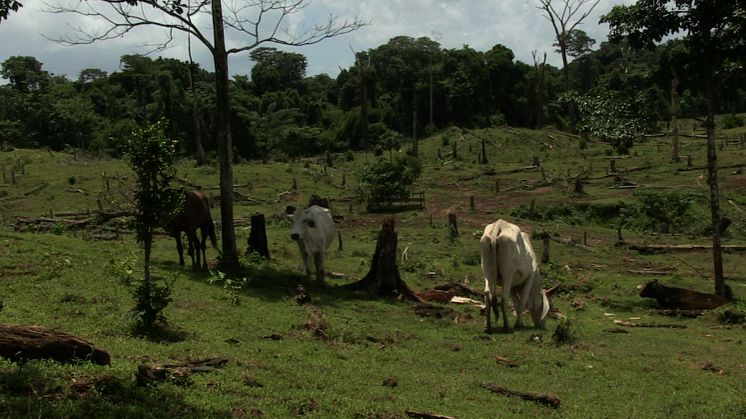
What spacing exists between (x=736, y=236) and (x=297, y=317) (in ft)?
70.0

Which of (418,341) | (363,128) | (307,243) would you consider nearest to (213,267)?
(307,243)

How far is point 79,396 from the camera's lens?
6.27 meters

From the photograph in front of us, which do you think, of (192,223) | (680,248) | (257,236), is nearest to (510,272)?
(192,223)

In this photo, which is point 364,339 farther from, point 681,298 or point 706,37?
point 706,37

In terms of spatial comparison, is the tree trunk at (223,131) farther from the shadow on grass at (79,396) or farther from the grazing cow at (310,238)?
the shadow on grass at (79,396)

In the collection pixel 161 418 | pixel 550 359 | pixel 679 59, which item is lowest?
pixel 550 359

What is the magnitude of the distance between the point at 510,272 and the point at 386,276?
10.9ft

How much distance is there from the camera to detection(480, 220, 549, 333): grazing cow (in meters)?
13.0

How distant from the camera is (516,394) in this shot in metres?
8.24

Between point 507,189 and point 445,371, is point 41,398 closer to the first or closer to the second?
point 445,371

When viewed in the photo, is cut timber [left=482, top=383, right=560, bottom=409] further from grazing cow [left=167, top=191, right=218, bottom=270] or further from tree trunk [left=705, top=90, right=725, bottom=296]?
tree trunk [left=705, top=90, right=725, bottom=296]

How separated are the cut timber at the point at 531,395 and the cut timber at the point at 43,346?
4.54 meters

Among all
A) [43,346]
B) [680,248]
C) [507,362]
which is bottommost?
[507,362]

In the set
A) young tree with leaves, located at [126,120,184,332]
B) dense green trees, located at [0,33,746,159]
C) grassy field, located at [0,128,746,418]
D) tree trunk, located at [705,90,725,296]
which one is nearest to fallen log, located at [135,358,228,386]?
grassy field, located at [0,128,746,418]
